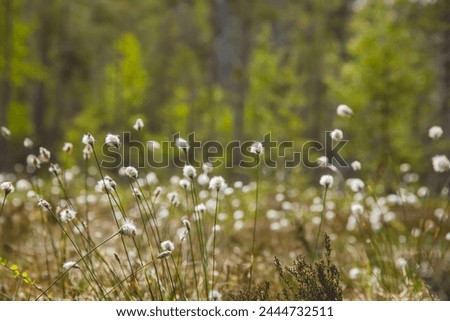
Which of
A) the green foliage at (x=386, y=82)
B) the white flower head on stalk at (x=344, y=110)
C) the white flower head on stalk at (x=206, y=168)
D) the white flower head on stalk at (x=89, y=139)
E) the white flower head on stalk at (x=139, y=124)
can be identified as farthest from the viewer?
the green foliage at (x=386, y=82)

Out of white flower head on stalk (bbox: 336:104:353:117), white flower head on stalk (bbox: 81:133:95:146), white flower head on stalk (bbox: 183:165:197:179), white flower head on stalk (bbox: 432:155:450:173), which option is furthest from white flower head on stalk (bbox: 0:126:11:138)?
white flower head on stalk (bbox: 432:155:450:173)

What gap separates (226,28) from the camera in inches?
728

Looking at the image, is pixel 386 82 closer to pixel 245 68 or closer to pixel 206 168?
pixel 245 68

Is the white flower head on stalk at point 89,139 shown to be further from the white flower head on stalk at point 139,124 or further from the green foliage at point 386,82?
the green foliage at point 386,82

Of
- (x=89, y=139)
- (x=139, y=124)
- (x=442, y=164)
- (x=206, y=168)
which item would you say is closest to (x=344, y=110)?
(x=442, y=164)

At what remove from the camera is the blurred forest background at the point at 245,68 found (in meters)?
12.7

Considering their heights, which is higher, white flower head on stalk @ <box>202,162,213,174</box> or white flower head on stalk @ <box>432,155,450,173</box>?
white flower head on stalk @ <box>202,162,213,174</box>

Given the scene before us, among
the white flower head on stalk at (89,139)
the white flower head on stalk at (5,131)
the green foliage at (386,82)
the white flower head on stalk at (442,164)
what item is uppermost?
the green foliage at (386,82)

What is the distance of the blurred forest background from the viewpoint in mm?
12688

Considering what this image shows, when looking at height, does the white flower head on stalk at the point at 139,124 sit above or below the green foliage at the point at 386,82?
below

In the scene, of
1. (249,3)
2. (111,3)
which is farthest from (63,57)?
(249,3)

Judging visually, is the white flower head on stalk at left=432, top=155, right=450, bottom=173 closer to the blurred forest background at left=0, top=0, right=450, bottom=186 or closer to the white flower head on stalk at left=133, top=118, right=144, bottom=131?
the white flower head on stalk at left=133, top=118, right=144, bottom=131

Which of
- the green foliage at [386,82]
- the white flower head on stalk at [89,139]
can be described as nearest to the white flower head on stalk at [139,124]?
the white flower head on stalk at [89,139]
